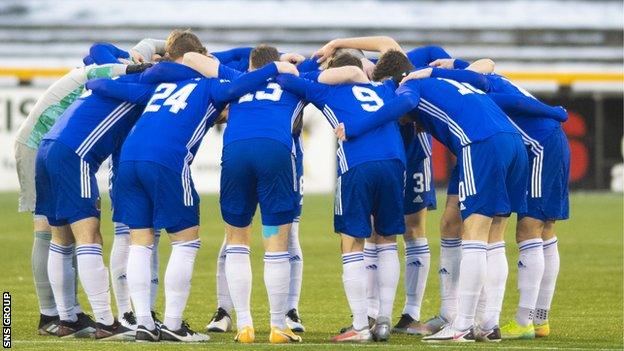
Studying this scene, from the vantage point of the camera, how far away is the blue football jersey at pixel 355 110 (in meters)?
10.2

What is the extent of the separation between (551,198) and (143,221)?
3001mm

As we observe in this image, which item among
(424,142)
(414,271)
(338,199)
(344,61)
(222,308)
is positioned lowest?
(222,308)

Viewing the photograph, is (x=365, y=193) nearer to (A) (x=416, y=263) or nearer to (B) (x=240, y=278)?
(B) (x=240, y=278)

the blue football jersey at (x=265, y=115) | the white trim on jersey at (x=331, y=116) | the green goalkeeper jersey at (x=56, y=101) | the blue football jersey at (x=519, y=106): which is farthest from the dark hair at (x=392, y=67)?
the green goalkeeper jersey at (x=56, y=101)

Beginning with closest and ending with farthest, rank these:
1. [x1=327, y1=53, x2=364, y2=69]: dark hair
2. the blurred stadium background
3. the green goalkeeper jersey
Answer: [x1=327, y1=53, x2=364, y2=69]: dark hair
the green goalkeeper jersey
the blurred stadium background

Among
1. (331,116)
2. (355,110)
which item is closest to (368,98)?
(355,110)

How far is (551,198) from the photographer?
10.9 metres

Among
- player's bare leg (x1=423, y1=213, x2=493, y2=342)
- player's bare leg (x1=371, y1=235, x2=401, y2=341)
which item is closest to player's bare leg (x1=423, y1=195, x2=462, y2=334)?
player's bare leg (x1=371, y1=235, x2=401, y2=341)

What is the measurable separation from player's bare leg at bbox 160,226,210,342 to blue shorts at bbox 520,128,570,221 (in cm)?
248

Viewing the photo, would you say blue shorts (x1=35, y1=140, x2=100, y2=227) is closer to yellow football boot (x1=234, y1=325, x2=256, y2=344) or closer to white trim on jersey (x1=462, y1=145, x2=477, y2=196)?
yellow football boot (x1=234, y1=325, x2=256, y2=344)

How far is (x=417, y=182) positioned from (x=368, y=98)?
1.16m

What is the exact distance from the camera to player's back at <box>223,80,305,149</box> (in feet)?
33.0

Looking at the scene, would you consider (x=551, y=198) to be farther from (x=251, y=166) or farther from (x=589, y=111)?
(x=589, y=111)

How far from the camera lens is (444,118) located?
10391 mm
